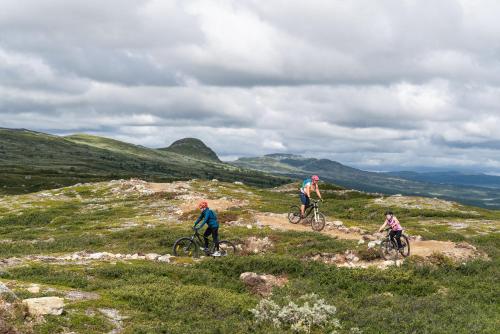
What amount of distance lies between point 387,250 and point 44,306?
2136cm

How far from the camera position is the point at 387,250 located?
2877 centimetres

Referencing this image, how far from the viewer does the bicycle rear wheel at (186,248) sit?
29609 millimetres

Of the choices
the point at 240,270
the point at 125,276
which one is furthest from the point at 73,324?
the point at 240,270

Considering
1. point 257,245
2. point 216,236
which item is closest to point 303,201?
point 257,245

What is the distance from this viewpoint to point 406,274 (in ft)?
77.8

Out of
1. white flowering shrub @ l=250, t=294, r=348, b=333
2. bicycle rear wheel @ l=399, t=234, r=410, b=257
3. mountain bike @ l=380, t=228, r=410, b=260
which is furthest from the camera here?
bicycle rear wheel @ l=399, t=234, r=410, b=257

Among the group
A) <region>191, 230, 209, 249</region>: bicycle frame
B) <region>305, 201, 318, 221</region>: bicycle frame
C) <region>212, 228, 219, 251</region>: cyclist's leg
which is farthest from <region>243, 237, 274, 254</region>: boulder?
<region>305, 201, 318, 221</region>: bicycle frame

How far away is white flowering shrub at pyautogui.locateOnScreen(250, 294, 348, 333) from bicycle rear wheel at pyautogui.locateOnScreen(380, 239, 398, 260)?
12298mm

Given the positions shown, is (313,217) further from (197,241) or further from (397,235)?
(197,241)

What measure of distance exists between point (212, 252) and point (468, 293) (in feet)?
50.9

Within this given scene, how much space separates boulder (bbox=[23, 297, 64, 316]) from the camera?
46.8 ft

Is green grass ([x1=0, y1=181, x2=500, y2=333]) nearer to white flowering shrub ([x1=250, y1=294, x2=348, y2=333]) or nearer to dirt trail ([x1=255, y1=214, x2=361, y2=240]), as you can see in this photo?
white flowering shrub ([x1=250, y1=294, x2=348, y2=333])

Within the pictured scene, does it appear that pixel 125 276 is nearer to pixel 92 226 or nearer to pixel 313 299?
pixel 313 299

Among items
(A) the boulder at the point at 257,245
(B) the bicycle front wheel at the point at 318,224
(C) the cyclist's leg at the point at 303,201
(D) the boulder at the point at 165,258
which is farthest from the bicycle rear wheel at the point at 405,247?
(D) the boulder at the point at 165,258
